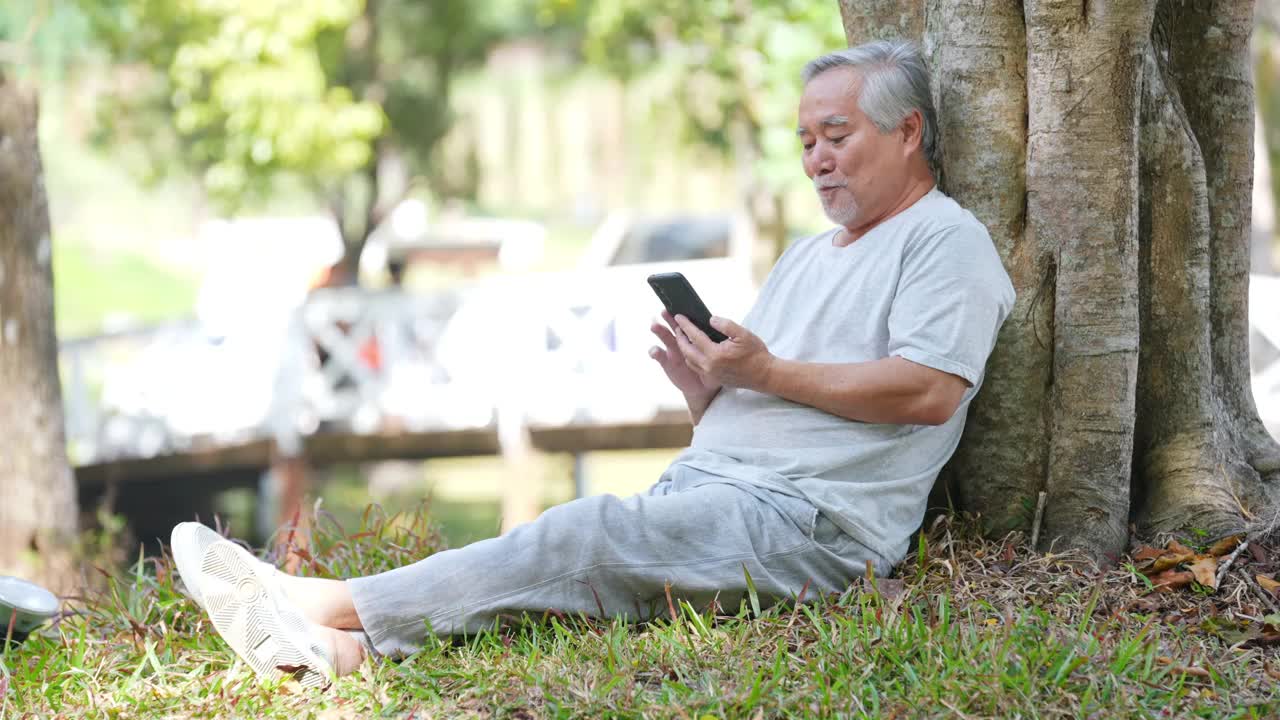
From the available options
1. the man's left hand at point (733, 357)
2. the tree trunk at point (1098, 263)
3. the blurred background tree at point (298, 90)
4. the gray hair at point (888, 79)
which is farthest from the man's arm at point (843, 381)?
the blurred background tree at point (298, 90)

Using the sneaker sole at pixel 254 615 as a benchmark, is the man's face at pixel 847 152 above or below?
above

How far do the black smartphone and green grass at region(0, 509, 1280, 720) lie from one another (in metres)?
0.67

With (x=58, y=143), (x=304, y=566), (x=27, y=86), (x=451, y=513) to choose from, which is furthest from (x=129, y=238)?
(x=304, y=566)

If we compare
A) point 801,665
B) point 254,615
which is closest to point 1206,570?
point 801,665

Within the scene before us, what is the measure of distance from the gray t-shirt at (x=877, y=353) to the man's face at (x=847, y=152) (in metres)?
0.08

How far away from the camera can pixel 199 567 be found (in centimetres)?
295

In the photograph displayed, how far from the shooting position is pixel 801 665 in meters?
2.82

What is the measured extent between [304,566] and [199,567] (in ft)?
3.49

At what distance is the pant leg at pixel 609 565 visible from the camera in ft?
9.88

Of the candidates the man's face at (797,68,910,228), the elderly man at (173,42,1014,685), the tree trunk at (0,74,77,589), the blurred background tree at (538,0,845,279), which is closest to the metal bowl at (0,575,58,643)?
the elderly man at (173,42,1014,685)

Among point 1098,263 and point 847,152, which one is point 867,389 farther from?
point 1098,263

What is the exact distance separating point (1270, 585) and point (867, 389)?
1.06 metres

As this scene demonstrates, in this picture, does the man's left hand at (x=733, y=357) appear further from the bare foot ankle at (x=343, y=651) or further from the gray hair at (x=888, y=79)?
the bare foot ankle at (x=343, y=651)

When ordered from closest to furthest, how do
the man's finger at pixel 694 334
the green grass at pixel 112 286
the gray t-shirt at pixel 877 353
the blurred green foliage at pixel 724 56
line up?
the gray t-shirt at pixel 877 353 < the man's finger at pixel 694 334 < the blurred green foliage at pixel 724 56 < the green grass at pixel 112 286
